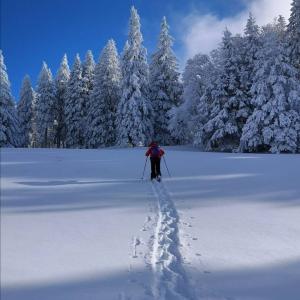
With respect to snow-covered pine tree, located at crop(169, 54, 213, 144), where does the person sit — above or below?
below

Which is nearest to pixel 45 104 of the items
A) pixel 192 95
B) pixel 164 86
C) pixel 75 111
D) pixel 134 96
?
pixel 75 111

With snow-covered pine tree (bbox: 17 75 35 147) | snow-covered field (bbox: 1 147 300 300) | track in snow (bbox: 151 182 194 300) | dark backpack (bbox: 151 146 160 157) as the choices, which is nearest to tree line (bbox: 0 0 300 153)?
snow-covered pine tree (bbox: 17 75 35 147)

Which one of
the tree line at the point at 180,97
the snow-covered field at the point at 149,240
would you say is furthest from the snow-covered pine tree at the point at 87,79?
the snow-covered field at the point at 149,240

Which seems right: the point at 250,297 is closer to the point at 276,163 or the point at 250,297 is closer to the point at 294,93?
the point at 276,163

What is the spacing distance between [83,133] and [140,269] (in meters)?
44.6

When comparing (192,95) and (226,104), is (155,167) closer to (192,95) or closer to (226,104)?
(226,104)

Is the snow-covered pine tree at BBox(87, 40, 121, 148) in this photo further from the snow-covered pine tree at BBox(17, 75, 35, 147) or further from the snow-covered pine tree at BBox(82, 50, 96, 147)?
the snow-covered pine tree at BBox(17, 75, 35, 147)

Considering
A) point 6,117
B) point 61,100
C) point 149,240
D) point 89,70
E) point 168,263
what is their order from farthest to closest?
point 61,100 < point 89,70 < point 6,117 < point 149,240 < point 168,263

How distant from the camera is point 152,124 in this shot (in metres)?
42.2

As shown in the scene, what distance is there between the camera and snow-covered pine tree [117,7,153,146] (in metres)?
39.9

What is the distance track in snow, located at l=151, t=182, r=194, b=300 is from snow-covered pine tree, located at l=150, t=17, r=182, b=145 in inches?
1359

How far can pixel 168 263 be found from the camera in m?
5.50

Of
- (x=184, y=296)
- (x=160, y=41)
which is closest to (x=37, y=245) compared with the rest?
(x=184, y=296)

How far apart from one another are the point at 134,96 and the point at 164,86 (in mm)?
4532
